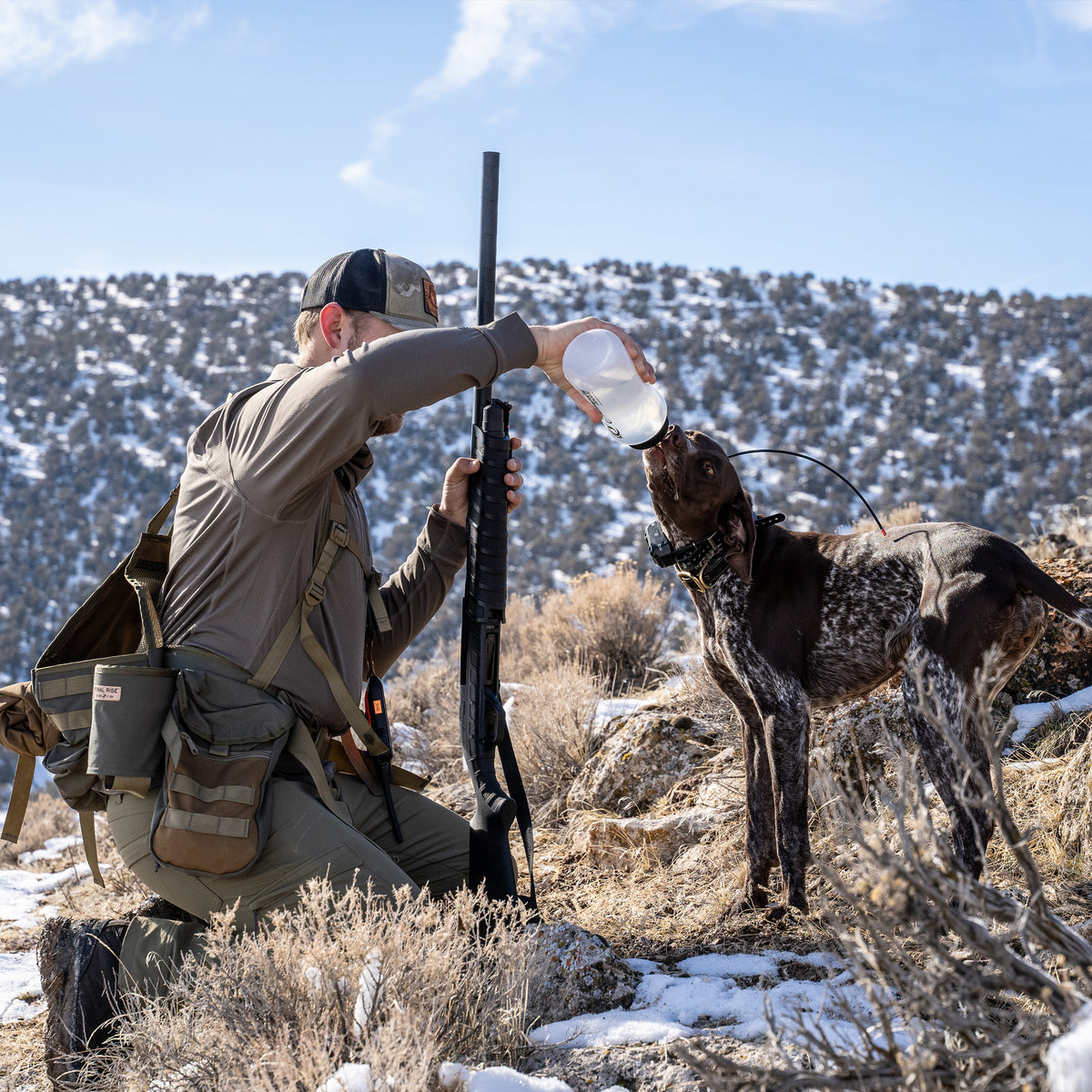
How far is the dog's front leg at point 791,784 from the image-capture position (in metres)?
3.94

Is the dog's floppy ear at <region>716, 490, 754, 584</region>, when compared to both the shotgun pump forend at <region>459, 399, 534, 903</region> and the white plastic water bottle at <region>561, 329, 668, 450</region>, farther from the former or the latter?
the shotgun pump forend at <region>459, 399, 534, 903</region>

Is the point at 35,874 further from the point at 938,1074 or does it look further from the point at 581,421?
the point at 581,421

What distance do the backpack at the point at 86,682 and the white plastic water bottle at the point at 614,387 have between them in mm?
1344

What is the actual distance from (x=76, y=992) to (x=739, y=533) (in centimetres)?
279

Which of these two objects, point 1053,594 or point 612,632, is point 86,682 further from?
point 612,632

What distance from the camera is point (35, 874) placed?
736 cm

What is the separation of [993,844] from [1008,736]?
103cm

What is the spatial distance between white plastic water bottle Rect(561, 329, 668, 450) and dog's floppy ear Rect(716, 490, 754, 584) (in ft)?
2.30

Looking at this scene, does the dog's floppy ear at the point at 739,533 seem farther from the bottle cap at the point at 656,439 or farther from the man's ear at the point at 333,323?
the man's ear at the point at 333,323

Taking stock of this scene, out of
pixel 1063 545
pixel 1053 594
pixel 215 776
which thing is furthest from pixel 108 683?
pixel 1063 545

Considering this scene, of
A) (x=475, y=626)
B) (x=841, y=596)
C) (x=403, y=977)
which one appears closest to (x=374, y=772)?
(x=475, y=626)

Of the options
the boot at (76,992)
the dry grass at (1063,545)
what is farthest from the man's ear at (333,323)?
the dry grass at (1063,545)

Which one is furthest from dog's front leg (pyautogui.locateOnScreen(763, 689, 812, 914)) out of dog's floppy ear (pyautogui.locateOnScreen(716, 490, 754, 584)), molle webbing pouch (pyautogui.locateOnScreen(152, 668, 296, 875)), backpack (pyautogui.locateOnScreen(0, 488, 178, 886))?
backpack (pyautogui.locateOnScreen(0, 488, 178, 886))

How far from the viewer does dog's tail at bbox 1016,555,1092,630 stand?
369 cm
